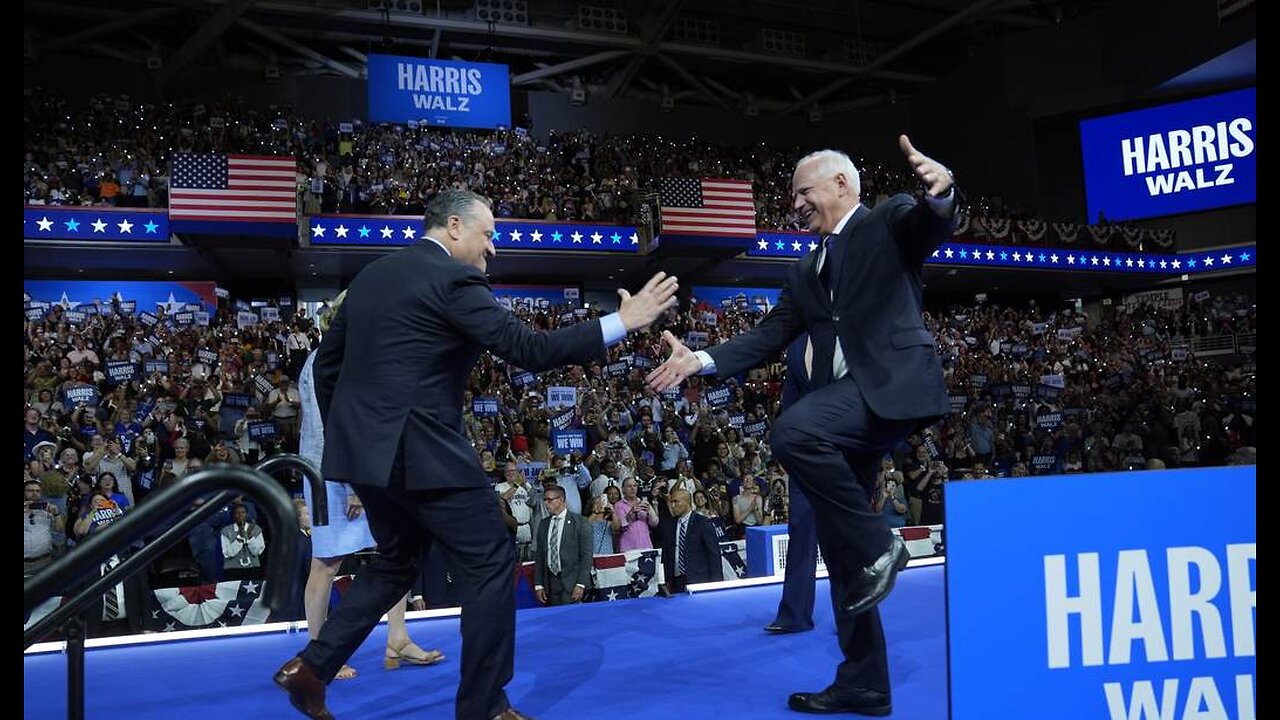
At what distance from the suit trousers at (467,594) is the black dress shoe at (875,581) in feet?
3.30

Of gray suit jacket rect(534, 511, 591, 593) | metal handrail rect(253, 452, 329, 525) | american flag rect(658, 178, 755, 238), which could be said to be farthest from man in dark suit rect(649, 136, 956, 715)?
american flag rect(658, 178, 755, 238)

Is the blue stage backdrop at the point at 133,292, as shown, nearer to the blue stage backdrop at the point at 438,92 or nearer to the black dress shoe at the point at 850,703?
the blue stage backdrop at the point at 438,92

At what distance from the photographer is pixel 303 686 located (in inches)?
113

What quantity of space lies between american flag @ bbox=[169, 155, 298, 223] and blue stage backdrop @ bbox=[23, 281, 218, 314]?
134 inches

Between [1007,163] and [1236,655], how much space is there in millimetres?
26748

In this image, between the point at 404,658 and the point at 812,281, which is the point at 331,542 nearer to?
the point at 404,658

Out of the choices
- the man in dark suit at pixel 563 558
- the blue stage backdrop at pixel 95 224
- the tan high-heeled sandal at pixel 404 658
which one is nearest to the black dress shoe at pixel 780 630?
the tan high-heeled sandal at pixel 404 658

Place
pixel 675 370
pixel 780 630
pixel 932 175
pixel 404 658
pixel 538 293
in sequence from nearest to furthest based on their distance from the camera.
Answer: pixel 932 175 → pixel 675 370 → pixel 404 658 → pixel 780 630 → pixel 538 293

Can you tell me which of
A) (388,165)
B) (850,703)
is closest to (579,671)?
(850,703)

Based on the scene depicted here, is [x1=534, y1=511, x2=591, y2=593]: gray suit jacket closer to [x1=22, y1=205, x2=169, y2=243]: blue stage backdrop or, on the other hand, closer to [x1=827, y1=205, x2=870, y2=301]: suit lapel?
[x1=827, y1=205, x2=870, y2=301]: suit lapel

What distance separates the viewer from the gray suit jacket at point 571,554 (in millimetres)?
6676

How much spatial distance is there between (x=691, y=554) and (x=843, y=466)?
4.40 meters

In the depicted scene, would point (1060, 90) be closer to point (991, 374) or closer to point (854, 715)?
point (991, 374)

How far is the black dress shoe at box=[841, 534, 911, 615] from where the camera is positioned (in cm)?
267
